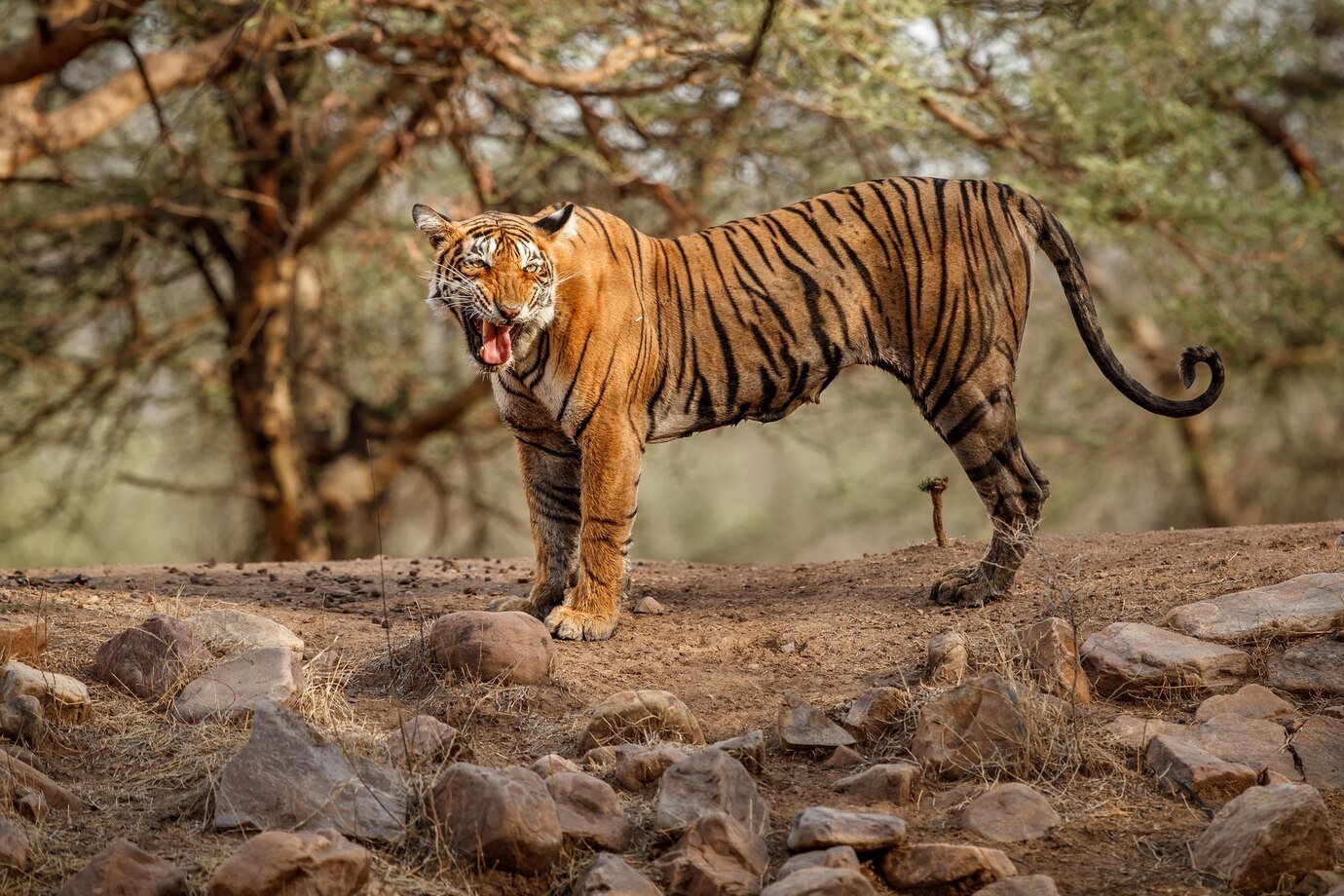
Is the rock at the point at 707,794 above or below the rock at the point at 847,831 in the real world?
above

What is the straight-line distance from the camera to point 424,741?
14.7 ft

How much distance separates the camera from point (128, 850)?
3688 millimetres

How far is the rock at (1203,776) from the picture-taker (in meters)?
4.43

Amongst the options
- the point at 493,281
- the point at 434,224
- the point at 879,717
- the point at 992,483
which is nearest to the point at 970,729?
the point at 879,717

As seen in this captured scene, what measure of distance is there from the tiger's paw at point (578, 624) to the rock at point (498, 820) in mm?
1688

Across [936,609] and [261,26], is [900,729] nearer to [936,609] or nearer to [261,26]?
[936,609]

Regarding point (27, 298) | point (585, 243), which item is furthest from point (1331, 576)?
point (27, 298)

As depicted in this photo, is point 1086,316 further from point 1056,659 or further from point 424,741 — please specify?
point 424,741

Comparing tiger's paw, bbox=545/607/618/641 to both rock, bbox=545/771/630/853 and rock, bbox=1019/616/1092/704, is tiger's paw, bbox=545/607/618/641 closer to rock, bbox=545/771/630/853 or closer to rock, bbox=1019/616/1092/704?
rock, bbox=545/771/630/853

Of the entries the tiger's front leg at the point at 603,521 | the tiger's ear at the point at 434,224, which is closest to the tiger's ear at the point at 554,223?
the tiger's ear at the point at 434,224

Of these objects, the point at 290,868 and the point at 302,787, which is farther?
the point at 302,787

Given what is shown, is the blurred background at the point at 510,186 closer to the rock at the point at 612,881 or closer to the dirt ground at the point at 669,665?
the dirt ground at the point at 669,665

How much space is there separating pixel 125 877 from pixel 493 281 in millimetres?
2666

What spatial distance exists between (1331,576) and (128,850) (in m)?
4.35
